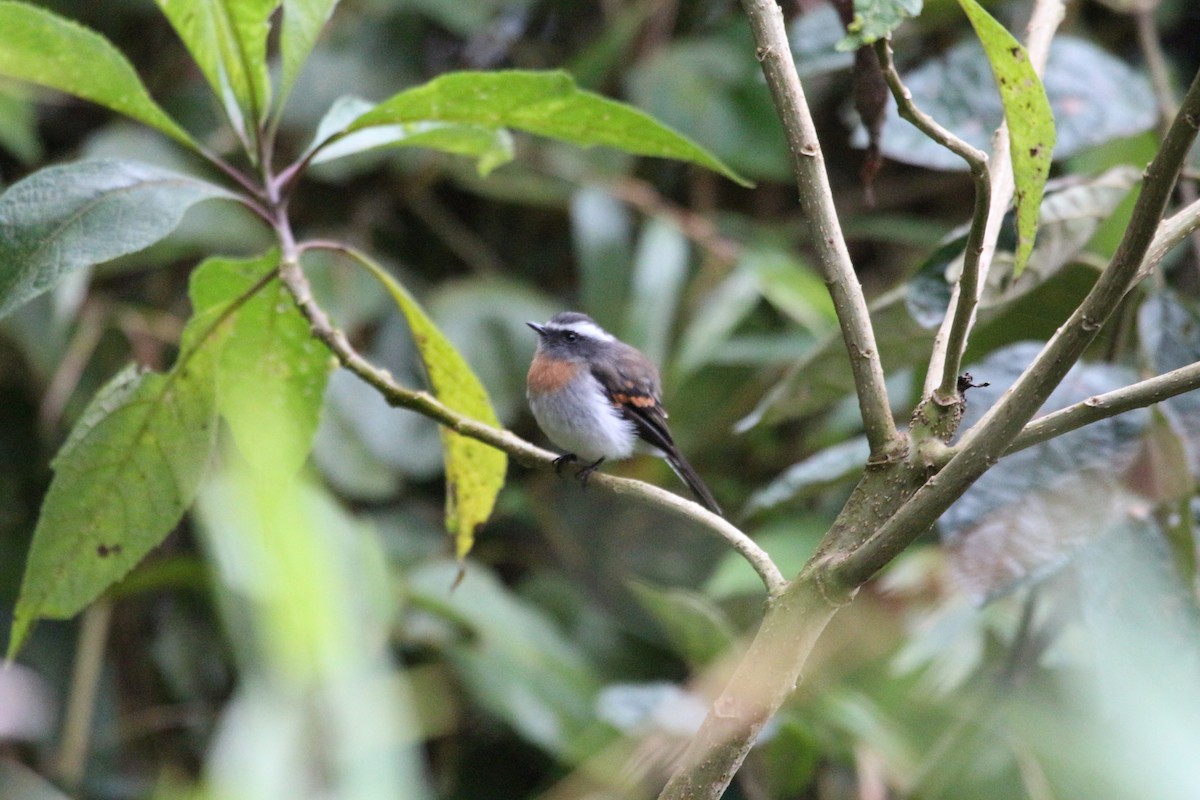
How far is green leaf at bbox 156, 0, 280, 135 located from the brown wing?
1.42 meters

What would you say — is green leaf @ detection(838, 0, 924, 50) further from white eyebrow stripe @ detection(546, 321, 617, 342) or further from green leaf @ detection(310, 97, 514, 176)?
white eyebrow stripe @ detection(546, 321, 617, 342)

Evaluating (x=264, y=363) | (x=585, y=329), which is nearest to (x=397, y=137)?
(x=264, y=363)

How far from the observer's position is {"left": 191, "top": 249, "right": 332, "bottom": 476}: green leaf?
1.85 m

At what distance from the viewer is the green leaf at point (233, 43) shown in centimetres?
175

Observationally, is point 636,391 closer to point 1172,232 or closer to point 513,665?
point 513,665

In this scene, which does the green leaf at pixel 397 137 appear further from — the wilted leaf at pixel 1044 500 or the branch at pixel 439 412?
the wilted leaf at pixel 1044 500

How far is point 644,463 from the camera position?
13.3 ft

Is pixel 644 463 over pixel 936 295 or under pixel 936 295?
under

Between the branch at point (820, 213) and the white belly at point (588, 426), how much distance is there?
6.01 feet

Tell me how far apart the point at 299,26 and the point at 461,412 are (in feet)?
2.18

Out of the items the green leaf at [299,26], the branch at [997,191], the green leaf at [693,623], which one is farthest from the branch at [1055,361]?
the green leaf at [693,623]

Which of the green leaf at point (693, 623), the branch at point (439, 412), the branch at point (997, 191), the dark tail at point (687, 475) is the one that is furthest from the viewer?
the green leaf at point (693, 623)

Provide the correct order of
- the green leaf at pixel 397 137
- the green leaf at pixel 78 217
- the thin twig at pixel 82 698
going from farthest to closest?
the thin twig at pixel 82 698, the green leaf at pixel 397 137, the green leaf at pixel 78 217

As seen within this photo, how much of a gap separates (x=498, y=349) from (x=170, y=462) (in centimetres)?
252
